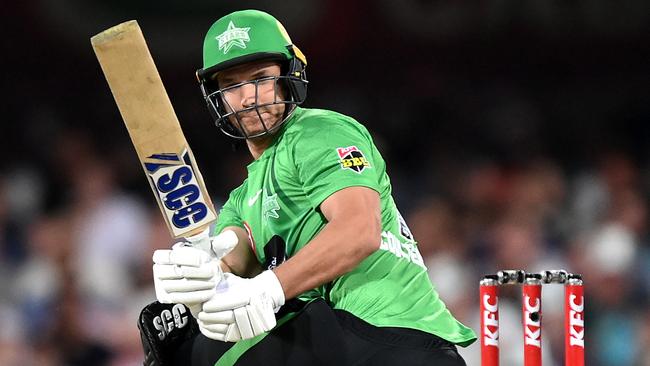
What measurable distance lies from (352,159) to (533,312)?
613 mm

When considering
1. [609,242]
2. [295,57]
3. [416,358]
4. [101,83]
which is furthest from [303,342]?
[101,83]

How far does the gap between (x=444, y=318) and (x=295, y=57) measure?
762 millimetres

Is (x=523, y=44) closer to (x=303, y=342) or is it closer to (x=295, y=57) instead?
(x=295, y=57)

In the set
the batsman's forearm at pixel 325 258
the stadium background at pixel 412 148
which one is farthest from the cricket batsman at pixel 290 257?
the stadium background at pixel 412 148

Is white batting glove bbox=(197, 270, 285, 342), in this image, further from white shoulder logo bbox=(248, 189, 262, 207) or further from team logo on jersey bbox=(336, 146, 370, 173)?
white shoulder logo bbox=(248, 189, 262, 207)

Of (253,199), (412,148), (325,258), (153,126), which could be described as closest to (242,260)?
(253,199)

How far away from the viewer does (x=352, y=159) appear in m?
2.25

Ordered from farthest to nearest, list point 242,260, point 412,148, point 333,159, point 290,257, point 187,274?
point 412,148, point 242,260, point 290,257, point 333,159, point 187,274

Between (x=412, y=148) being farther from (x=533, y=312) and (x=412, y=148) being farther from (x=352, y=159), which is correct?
(x=352, y=159)

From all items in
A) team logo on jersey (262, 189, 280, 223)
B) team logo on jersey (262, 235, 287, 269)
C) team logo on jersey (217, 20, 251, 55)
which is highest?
team logo on jersey (217, 20, 251, 55)

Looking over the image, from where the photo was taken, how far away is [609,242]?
556 centimetres

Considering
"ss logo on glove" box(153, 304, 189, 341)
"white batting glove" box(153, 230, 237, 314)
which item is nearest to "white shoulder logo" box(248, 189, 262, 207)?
"ss logo on glove" box(153, 304, 189, 341)

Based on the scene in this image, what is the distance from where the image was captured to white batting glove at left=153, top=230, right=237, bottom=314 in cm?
202

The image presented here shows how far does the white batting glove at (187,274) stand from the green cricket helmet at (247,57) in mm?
499
